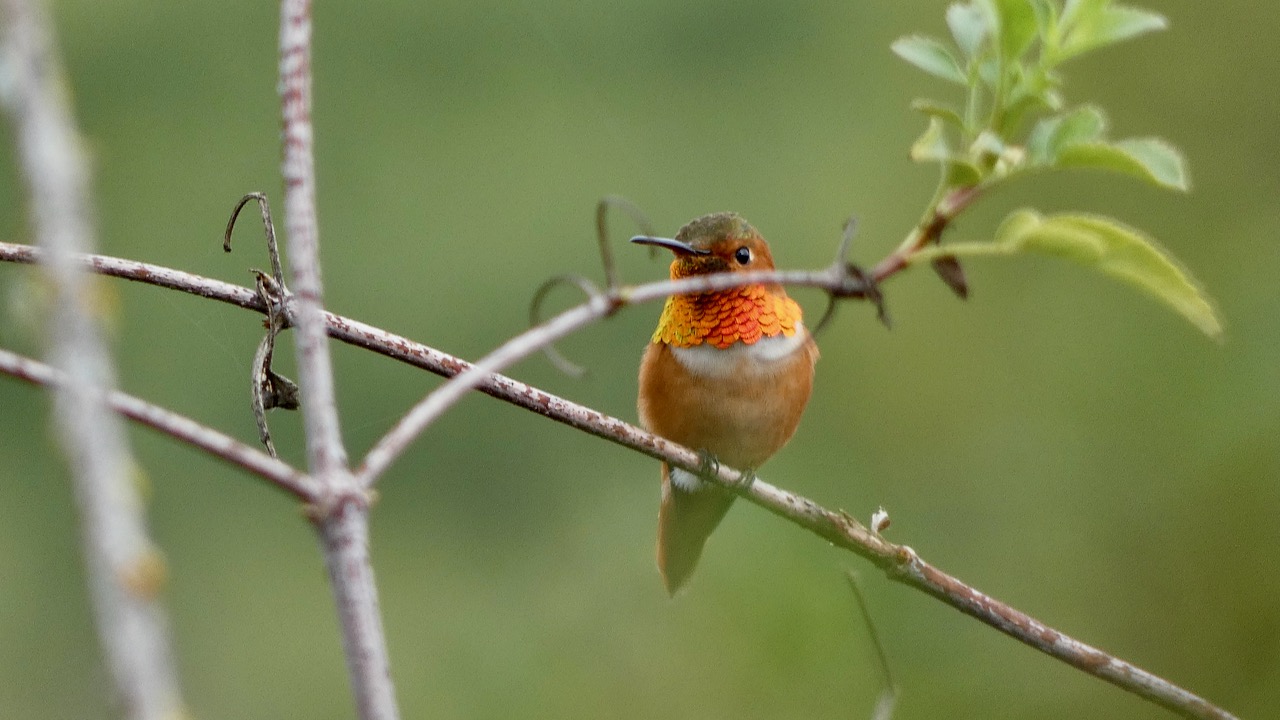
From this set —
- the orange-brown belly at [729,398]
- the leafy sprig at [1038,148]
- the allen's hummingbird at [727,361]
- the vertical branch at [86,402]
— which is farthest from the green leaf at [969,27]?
the orange-brown belly at [729,398]

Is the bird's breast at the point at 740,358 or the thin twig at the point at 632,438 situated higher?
the bird's breast at the point at 740,358

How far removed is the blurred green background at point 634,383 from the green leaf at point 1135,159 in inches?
235

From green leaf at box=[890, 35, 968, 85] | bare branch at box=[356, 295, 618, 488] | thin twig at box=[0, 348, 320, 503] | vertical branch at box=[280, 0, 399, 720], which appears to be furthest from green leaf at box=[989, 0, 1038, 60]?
thin twig at box=[0, 348, 320, 503]

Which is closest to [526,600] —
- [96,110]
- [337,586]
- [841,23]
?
[96,110]

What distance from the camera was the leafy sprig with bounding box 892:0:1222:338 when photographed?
1.22m

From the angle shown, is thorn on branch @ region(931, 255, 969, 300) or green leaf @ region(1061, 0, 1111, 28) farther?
green leaf @ region(1061, 0, 1111, 28)

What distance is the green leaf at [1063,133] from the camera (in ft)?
4.32

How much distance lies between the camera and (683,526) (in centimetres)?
441

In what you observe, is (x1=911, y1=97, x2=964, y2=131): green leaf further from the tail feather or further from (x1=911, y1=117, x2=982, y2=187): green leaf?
the tail feather

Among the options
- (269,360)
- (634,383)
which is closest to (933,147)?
(269,360)

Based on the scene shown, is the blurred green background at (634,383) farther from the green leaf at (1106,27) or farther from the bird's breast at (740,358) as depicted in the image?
the green leaf at (1106,27)

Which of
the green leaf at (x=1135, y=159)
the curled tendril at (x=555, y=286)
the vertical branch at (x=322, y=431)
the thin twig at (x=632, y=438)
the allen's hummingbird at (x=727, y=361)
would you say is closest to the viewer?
the vertical branch at (x=322, y=431)

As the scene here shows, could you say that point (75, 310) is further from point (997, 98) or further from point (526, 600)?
point (526, 600)

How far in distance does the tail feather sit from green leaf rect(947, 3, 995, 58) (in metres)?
2.94
